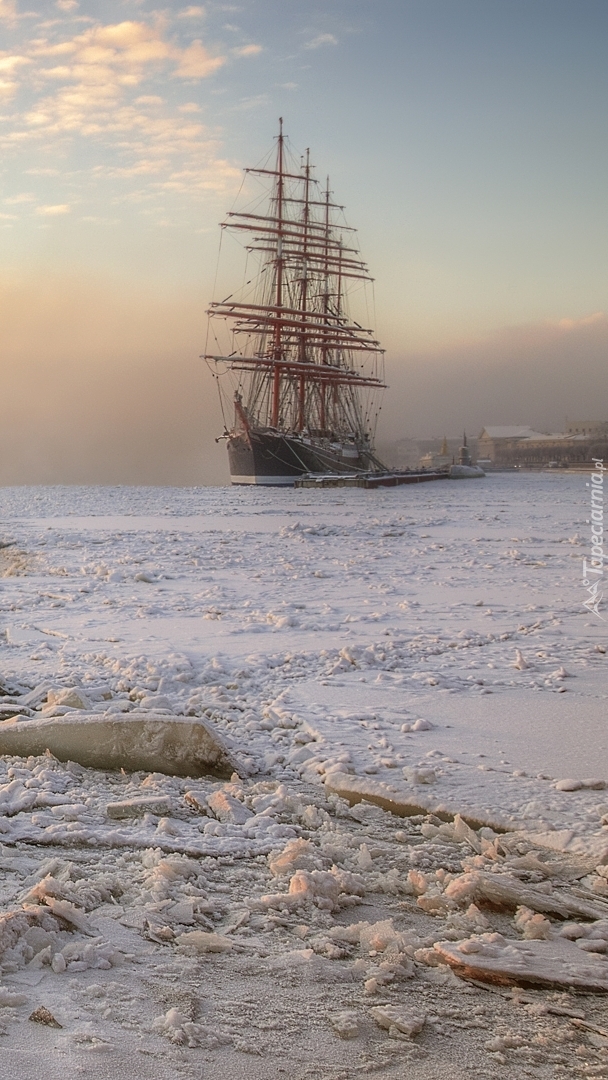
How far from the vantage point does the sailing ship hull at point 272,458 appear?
223 feet

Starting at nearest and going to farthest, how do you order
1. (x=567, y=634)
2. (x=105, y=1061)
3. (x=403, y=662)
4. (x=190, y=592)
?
(x=105, y=1061) → (x=403, y=662) → (x=567, y=634) → (x=190, y=592)

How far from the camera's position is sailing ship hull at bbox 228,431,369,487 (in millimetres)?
68000

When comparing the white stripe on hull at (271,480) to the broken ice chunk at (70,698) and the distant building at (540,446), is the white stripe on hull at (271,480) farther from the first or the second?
the broken ice chunk at (70,698)

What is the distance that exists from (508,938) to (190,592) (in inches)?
329

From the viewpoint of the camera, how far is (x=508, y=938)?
3.29 metres

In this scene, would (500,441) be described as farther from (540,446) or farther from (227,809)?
(227,809)

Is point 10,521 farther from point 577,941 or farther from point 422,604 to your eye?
point 577,941

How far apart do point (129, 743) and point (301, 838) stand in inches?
59.4

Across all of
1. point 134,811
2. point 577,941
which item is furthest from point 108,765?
point 577,941

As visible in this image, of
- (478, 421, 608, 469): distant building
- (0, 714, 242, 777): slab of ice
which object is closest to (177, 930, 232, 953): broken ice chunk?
(0, 714, 242, 777): slab of ice

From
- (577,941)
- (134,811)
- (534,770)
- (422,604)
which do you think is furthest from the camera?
(422,604)

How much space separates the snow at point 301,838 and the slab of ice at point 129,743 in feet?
0.05

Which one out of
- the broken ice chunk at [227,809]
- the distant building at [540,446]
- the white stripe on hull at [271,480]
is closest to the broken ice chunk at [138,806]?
the broken ice chunk at [227,809]

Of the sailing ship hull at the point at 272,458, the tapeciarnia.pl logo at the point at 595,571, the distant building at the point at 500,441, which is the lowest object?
the tapeciarnia.pl logo at the point at 595,571
